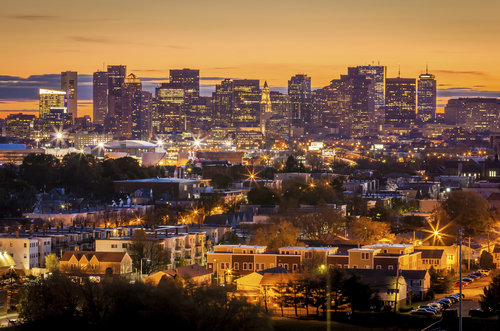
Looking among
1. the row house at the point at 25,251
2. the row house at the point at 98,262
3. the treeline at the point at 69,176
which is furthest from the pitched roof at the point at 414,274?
the treeline at the point at 69,176

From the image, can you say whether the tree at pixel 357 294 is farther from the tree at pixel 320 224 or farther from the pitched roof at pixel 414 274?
the tree at pixel 320 224

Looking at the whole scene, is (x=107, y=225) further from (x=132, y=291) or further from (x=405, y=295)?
(x=132, y=291)

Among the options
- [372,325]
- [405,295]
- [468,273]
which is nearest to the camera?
[372,325]

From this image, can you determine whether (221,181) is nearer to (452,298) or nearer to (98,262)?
(98,262)

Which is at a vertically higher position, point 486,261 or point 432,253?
point 432,253

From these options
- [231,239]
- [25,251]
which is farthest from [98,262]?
[231,239]

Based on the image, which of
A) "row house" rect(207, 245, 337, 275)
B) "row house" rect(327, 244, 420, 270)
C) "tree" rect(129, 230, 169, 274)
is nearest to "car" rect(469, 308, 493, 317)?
"row house" rect(327, 244, 420, 270)

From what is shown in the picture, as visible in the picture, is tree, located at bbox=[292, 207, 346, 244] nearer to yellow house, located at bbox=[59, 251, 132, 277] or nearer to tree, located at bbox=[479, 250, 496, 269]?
tree, located at bbox=[479, 250, 496, 269]

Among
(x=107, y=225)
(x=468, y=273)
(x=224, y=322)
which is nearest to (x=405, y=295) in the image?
(x=468, y=273)
